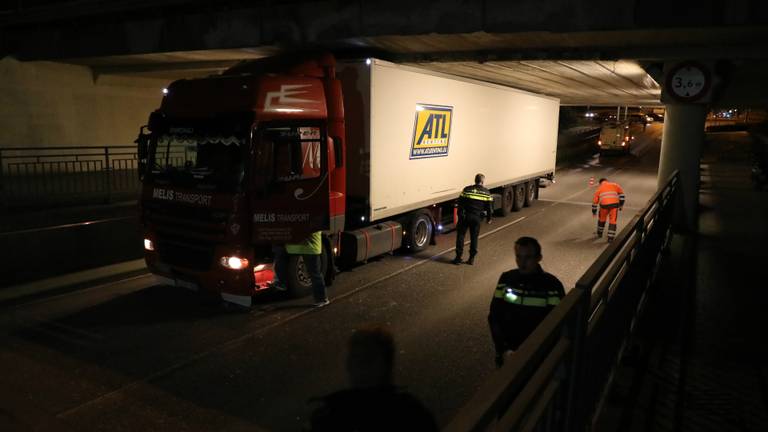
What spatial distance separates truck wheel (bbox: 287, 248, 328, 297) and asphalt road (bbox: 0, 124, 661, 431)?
182 mm

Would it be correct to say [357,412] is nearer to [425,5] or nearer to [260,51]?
[425,5]

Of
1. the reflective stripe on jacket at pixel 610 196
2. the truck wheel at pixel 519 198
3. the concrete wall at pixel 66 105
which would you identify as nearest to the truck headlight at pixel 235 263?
the reflective stripe on jacket at pixel 610 196

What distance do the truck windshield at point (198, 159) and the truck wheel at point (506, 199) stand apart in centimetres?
1038

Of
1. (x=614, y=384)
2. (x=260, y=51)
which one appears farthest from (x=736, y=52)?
(x=260, y=51)

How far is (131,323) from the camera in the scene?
7480 mm

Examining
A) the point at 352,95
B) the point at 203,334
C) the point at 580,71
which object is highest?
the point at 580,71

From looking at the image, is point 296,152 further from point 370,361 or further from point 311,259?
point 370,361

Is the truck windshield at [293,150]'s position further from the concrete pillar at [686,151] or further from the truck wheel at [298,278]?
the concrete pillar at [686,151]

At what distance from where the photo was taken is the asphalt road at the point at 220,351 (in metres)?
5.30

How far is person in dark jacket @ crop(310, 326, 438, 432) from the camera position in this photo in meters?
2.31

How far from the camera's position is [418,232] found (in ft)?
39.3

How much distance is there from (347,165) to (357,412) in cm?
774

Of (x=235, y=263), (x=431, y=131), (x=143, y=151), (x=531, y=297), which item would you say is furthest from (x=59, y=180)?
(x=531, y=297)

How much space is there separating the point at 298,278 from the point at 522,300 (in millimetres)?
5121
